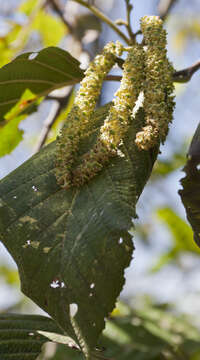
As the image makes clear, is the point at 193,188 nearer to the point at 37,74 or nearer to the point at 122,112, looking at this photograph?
the point at 122,112

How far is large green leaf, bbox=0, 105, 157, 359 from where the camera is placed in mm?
932

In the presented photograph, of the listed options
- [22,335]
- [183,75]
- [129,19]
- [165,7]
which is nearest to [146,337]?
[22,335]

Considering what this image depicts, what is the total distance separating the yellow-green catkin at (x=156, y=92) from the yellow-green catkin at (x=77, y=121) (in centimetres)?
13

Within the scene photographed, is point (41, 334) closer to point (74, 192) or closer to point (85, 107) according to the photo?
point (74, 192)

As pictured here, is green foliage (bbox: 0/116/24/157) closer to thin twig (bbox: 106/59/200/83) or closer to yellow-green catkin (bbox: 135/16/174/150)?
thin twig (bbox: 106/59/200/83)

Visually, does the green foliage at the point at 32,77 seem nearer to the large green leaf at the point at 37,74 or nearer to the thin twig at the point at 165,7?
the large green leaf at the point at 37,74

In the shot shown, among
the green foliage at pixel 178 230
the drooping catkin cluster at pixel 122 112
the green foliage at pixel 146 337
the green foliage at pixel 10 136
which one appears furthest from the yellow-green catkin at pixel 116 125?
the green foliage at pixel 178 230

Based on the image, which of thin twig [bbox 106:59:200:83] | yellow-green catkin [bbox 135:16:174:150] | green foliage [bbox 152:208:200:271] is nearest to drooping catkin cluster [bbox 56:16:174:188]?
yellow-green catkin [bbox 135:16:174:150]

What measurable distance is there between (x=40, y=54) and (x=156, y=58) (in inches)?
16.1

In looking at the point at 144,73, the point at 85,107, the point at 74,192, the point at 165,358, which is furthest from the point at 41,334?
the point at 165,358

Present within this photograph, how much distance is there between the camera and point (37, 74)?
146 centimetres

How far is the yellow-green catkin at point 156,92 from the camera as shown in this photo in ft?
3.39

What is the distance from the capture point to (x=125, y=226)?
934 millimetres

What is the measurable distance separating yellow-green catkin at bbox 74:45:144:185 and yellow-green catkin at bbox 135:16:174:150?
3 cm
